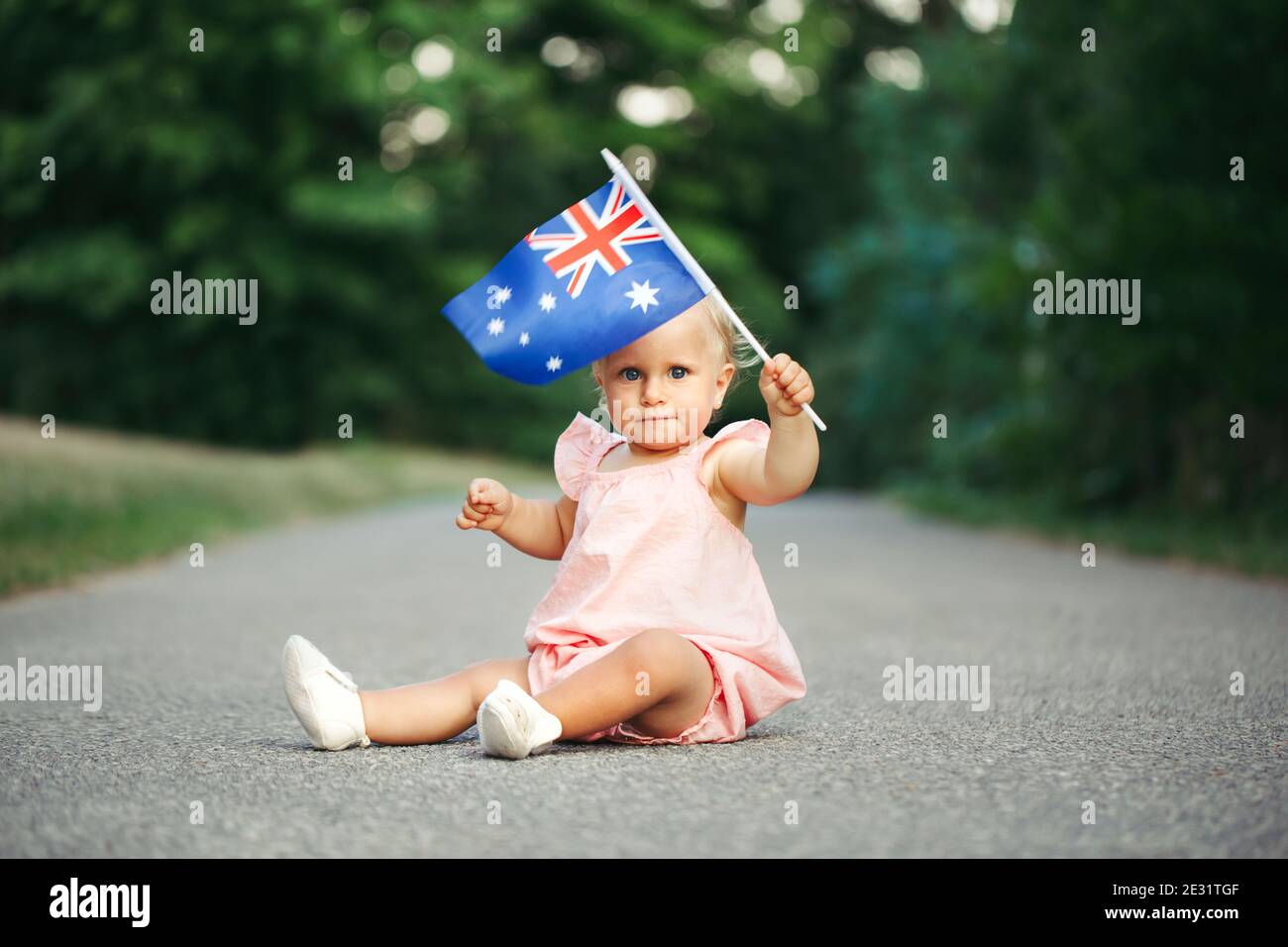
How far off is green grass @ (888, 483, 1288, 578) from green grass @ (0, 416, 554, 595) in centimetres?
590

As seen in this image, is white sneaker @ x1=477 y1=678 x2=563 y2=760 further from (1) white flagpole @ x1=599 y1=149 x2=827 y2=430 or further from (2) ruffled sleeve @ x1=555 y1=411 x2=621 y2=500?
(1) white flagpole @ x1=599 y1=149 x2=827 y2=430

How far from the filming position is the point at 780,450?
3.10 m

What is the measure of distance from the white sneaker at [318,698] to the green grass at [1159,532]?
543 centimetres

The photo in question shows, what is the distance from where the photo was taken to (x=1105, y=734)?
3.33m

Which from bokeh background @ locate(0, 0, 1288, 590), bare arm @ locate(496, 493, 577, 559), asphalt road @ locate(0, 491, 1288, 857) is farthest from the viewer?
bokeh background @ locate(0, 0, 1288, 590)

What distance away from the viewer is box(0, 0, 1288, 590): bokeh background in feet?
29.0

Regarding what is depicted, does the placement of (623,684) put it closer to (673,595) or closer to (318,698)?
(673,595)

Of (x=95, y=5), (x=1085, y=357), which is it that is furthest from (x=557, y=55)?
(x=1085, y=357)

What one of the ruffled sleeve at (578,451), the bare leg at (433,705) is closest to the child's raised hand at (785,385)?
the ruffled sleeve at (578,451)

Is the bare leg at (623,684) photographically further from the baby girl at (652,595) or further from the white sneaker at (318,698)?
the white sneaker at (318,698)

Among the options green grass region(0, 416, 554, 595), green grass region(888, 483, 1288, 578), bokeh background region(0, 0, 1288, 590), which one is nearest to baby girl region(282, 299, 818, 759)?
bokeh background region(0, 0, 1288, 590)

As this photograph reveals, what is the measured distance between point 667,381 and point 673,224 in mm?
27013
